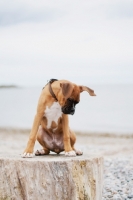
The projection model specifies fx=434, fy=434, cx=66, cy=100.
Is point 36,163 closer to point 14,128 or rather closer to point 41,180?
point 41,180

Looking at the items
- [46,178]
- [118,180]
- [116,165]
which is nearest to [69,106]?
[46,178]

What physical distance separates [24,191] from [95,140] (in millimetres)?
14732

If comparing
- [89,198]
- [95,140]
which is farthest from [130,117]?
[89,198]

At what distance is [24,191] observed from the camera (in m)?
5.32

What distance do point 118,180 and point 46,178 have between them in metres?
4.37

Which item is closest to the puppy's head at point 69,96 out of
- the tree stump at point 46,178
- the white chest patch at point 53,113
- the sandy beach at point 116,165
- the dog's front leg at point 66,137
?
the white chest patch at point 53,113

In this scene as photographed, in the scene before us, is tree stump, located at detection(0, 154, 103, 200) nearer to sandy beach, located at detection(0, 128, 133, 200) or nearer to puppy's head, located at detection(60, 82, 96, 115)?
sandy beach, located at detection(0, 128, 133, 200)

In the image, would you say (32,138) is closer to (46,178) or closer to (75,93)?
(46,178)

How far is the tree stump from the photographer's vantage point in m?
5.22

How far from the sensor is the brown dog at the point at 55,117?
16.6ft

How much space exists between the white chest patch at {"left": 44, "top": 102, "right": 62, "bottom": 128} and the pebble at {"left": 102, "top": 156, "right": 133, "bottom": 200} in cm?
287

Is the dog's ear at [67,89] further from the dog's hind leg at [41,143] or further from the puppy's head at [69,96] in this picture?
the dog's hind leg at [41,143]

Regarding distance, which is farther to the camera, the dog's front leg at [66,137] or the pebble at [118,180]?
the pebble at [118,180]

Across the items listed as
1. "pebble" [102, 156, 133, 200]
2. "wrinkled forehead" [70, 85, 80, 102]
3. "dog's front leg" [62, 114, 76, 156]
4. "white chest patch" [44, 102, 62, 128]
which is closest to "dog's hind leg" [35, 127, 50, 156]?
"white chest patch" [44, 102, 62, 128]
